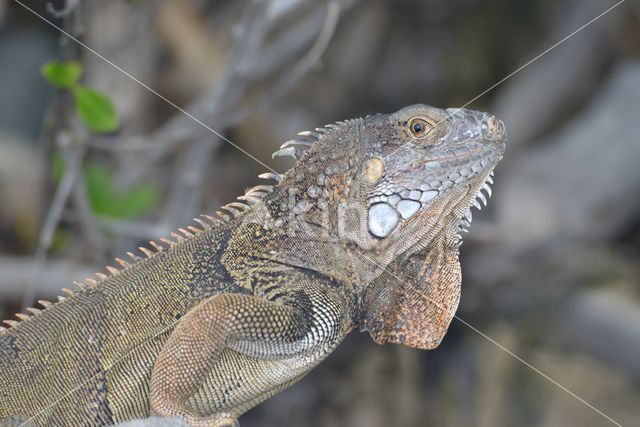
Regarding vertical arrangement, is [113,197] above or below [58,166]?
below

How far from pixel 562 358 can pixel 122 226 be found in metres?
5.13

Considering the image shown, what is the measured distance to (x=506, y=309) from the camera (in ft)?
35.6

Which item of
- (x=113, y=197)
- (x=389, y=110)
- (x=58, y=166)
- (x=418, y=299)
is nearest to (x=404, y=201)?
(x=418, y=299)

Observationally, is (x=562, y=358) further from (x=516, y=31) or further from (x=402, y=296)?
(x=402, y=296)

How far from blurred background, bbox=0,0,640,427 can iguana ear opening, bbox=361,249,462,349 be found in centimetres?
370

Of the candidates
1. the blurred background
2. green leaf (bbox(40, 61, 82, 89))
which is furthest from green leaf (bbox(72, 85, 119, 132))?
the blurred background

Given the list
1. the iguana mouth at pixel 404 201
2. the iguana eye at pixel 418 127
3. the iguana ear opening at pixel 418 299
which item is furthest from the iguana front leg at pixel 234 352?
the iguana eye at pixel 418 127

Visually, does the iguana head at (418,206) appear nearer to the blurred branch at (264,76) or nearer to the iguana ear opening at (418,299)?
the iguana ear opening at (418,299)

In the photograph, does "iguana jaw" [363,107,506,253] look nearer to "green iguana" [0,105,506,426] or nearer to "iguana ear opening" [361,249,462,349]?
"green iguana" [0,105,506,426]

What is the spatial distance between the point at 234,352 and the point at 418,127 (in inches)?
61.7

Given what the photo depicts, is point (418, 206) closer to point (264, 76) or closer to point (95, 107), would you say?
point (95, 107)

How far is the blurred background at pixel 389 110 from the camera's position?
9.53 metres

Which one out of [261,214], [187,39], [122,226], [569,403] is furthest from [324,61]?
[261,214]

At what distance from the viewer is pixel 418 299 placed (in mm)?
5070
